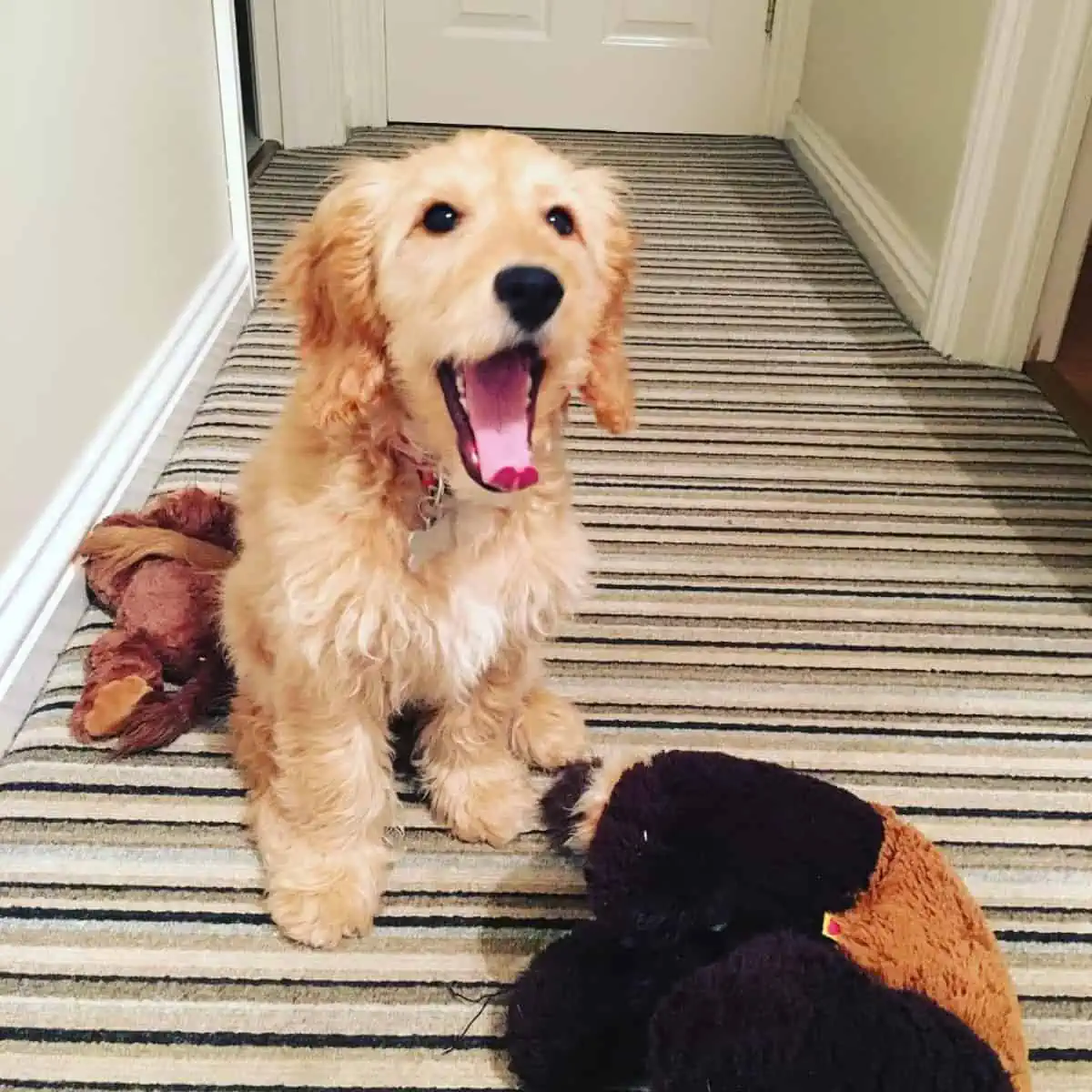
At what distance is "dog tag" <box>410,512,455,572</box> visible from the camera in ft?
3.13

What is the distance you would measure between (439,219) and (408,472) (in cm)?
21

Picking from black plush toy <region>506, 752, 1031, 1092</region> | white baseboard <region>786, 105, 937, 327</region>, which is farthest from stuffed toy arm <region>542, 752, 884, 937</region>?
white baseboard <region>786, 105, 937, 327</region>

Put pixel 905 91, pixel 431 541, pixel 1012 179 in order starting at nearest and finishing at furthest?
1. pixel 431 541
2. pixel 1012 179
3. pixel 905 91

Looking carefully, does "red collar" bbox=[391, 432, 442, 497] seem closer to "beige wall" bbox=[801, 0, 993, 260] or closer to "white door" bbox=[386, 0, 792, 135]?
"beige wall" bbox=[801, 0, 993, 260]

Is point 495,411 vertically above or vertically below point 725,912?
above

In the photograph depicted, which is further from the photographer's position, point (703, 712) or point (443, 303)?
point (703, 712)

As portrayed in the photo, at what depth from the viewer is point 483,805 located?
1.12m

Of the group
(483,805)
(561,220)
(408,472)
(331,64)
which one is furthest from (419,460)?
(331,64)

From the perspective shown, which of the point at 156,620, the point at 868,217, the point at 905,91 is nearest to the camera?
the point at 156,620

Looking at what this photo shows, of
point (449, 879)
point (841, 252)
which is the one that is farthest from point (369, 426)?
point (841, 252)

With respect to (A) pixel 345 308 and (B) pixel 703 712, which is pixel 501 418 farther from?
(B) pixel 703 712

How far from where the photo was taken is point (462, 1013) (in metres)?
0.95

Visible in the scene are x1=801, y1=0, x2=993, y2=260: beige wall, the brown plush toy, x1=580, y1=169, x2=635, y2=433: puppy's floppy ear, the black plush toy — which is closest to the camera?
the black plush toy

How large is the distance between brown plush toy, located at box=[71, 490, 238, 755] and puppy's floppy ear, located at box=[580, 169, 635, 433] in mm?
497
